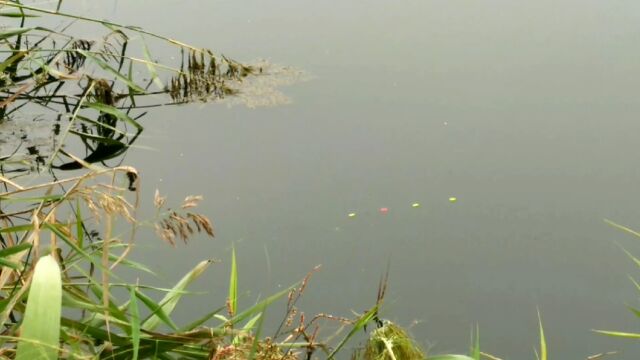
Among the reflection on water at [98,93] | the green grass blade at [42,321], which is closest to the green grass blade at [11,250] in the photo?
the green grass blade at [42,321]

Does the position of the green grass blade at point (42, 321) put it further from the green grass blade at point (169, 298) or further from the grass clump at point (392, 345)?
the grass clump at point (392, 345)

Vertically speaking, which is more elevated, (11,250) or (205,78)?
(205,78)

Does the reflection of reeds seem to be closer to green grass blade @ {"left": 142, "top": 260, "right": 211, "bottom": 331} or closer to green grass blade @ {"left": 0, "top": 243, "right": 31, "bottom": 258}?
green grass blade @ {"left": 142, "top": 260, "right": 211, "bottom": 331}

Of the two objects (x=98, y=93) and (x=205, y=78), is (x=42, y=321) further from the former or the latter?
(x=205, y=78)

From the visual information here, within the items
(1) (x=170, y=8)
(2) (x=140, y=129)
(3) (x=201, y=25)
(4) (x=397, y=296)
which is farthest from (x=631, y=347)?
(1) (x=170, y=8)

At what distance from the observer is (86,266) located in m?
1.99

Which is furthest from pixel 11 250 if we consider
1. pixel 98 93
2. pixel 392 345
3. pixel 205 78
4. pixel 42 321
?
pixel 205 78

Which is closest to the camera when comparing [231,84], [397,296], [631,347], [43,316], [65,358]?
[43,316]

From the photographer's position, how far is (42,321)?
0.81 meters

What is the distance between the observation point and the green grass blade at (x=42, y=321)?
0.80 meters

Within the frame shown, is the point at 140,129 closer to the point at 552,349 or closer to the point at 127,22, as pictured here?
the point at 127,22

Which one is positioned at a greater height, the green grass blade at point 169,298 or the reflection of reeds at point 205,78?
the reflection of reeds at point 205,78

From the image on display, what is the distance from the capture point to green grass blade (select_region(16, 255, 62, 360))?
0.80 meters

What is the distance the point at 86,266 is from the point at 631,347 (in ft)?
4.17
